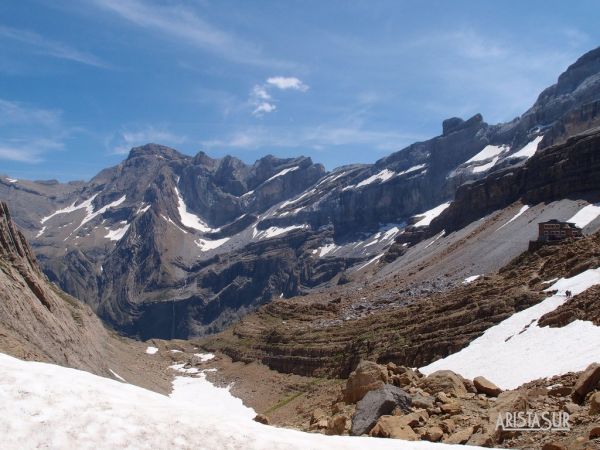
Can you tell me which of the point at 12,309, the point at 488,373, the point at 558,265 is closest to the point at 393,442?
the point at 488,373

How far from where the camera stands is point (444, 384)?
67.9ft

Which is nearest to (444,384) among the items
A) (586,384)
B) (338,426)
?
(338,426)

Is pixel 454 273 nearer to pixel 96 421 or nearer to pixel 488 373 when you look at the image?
pixel 488 373

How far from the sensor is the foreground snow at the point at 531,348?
2478cm

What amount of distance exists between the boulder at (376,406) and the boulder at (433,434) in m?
2.03

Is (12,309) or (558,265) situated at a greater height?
(558,265)

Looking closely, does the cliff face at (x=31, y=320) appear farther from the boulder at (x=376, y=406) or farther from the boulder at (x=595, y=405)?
the boulder at (x=595, y=405)

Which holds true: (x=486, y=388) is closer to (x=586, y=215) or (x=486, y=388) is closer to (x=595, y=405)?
(x=595, y=405)

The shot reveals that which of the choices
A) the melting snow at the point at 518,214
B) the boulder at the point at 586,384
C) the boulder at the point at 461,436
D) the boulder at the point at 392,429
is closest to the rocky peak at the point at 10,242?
the boulder at the point at 392,429

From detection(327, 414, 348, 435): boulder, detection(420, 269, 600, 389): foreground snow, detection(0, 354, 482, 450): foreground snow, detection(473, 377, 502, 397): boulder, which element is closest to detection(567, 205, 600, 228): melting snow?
detection(420, 269, 600, 389): foreground snow

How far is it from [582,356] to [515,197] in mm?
109225

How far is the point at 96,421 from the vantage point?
10828 millimetres

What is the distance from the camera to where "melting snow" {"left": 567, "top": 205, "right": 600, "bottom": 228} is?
88.3m

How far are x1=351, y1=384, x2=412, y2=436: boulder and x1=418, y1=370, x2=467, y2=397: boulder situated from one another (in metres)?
2.10
